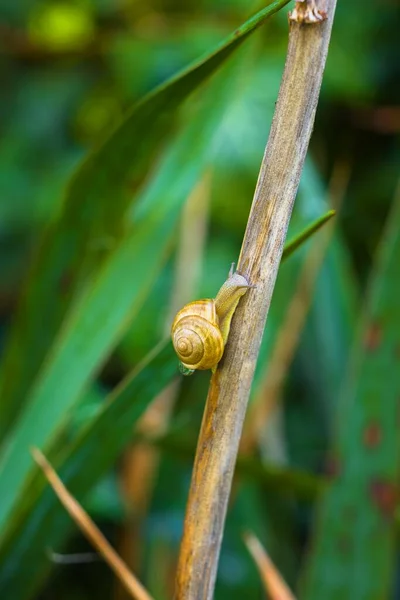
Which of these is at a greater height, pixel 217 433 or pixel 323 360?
pixel 323 360

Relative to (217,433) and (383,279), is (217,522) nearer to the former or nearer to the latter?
(217,433)

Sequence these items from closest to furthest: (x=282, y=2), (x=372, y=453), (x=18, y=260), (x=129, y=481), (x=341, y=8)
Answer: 1. (x=282, y=2)
2. (x=372, y=453)
3. (x=129, y=481)
4. (x=341, y=8)
5. (x=18, y=260)

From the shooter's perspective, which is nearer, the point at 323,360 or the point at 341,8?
the point at 323,360

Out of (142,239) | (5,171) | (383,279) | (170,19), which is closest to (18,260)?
(5,171)

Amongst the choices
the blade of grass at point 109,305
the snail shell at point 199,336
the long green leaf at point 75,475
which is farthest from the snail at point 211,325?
the blade of grass at point 109,305

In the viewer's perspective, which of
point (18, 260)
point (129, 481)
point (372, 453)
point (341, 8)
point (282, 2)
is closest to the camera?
point (282, 2)

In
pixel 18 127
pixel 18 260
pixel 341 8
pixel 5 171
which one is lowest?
pixel 18 260

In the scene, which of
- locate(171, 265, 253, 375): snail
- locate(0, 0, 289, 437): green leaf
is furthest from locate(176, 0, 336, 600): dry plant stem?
locate(0, 0, 289, 437): green leaf
